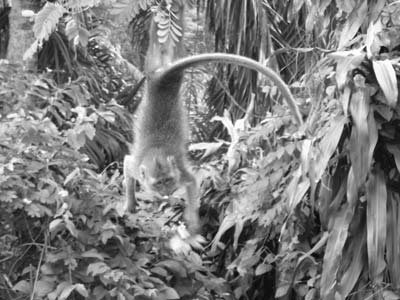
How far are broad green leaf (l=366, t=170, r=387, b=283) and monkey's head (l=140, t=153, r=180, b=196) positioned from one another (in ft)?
5.04

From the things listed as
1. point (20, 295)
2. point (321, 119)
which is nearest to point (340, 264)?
point (321, 119)

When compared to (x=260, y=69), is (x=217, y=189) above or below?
below

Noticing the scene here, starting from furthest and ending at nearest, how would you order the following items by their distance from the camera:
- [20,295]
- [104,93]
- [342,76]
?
[104,93] → [20,295] → [342,76]

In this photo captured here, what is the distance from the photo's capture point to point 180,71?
13.7 ft

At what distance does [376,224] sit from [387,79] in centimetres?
72

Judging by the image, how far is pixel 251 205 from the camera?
14.3ft

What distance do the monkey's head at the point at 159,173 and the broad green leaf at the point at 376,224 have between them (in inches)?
60.5

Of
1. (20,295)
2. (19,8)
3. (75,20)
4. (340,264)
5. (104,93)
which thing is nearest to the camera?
(75,20)

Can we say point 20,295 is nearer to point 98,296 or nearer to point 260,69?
point 98,296

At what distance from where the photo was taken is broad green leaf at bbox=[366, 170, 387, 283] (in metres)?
3.44

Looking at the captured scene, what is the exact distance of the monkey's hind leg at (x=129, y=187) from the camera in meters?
4.28

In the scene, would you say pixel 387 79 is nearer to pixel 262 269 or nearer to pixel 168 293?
pixel 262 269

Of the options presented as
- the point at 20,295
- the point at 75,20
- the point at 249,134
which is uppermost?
the point at 75,20

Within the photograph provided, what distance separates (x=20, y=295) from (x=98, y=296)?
48 cm
